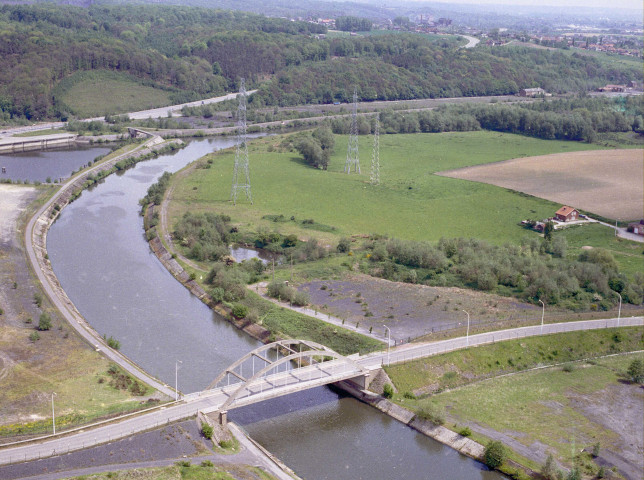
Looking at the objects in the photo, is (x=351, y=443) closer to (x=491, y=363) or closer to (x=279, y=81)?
(x=491, y=363)

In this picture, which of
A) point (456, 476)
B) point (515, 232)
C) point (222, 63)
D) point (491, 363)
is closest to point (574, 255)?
point (515, 232)

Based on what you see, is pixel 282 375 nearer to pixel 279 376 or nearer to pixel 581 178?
pixel 279 376

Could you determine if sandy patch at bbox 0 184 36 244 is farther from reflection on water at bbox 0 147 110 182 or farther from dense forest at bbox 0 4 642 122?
dense forest at bbox 0 4 642 122

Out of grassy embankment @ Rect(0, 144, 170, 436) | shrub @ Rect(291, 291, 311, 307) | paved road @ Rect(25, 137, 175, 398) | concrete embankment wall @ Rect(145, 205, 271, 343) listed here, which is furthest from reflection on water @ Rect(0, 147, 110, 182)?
shrub @ Rect(291, 291, 311, 307)

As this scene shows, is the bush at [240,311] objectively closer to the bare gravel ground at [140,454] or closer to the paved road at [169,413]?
the paved road at [169,413]

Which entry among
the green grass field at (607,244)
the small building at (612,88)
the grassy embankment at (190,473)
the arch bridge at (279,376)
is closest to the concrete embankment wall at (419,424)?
the arch bridge at (279,376)

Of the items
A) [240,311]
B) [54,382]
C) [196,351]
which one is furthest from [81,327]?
[240,311]

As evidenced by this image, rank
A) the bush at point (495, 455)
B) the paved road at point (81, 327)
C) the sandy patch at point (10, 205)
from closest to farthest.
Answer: the bush at point (495, 455)
the paved road at point (81, 327)
the sandy patch at point (10, 205)
